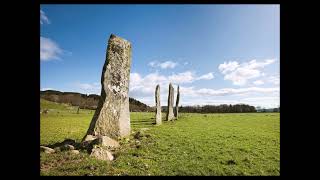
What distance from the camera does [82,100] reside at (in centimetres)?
7300

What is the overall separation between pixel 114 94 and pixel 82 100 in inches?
2434

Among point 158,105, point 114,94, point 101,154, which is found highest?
point 114,94

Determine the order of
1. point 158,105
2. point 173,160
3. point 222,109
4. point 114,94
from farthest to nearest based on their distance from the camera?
point 222,109 < point 158,105 < point 114,94 < point 173,160

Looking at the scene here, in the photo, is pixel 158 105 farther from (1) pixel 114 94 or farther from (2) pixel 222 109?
(2) pixel 222 109

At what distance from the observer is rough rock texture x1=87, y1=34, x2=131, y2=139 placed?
508 inches

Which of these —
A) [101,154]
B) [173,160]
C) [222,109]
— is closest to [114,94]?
[101,154]

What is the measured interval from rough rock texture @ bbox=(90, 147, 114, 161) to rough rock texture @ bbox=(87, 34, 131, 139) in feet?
8.67

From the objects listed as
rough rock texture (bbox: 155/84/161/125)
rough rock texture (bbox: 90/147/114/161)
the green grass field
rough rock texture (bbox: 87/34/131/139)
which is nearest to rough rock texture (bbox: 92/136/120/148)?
the green grass field

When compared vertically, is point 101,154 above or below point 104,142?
below

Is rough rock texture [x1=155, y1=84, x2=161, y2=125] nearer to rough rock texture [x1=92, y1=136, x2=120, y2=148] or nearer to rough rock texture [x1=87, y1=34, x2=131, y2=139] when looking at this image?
rough rock texture [x1=87, y1=34, x2=131, y2=139]

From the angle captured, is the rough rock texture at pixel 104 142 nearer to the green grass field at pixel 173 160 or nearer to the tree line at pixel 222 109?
the green grass field at pixel 173 160
